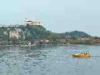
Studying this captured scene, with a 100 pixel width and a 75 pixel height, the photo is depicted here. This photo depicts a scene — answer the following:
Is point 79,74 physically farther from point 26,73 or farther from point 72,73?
point 26,73

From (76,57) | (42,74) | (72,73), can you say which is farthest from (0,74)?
(76,57)

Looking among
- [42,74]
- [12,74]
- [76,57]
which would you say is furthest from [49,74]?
[76,57]

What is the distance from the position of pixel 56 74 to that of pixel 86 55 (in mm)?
38002

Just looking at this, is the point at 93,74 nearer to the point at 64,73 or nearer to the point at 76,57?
the point at 64,73

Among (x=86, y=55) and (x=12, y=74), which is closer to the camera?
(x=12, y=74)

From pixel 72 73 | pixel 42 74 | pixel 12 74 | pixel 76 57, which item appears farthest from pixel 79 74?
pixel 76 57

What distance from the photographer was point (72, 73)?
2160 inches

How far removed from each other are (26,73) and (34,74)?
5.37 ft

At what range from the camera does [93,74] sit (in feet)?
176

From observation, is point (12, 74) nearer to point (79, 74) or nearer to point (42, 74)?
point (42, 74)

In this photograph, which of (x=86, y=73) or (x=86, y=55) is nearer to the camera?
(x=86, y=73)

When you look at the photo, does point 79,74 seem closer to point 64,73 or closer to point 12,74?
point 64,73

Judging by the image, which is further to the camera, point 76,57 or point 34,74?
point 76,57

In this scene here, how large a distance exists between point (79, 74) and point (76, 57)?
37276mm
